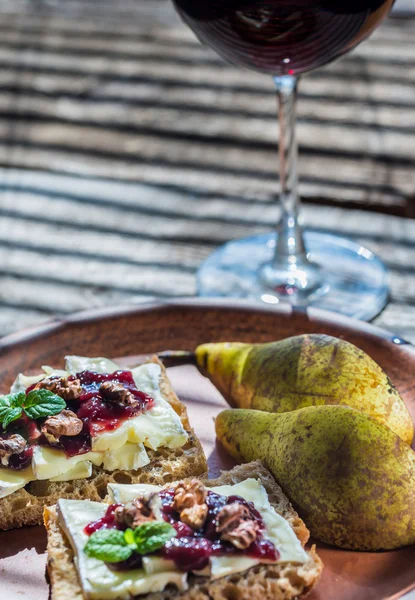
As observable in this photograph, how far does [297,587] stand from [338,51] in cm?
121

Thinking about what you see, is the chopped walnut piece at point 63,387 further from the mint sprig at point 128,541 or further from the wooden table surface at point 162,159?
the wooden table surface at point 162,159

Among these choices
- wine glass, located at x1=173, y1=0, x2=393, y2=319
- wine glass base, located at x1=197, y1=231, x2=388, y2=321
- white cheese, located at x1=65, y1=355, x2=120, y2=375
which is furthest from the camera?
wine glass base, located at x1=197, y1=231, x2=388, y2=321

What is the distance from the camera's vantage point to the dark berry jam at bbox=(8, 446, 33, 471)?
4.94 feet

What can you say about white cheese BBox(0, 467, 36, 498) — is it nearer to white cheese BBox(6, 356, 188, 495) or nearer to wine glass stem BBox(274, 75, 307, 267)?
white cheese BBox(6, 356, 188, 495)

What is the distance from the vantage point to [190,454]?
1619 mm

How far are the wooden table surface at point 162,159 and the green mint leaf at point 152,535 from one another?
111cm

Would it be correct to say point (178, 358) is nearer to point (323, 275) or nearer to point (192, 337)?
point (192, 337)

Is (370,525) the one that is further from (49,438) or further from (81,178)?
(81,178)

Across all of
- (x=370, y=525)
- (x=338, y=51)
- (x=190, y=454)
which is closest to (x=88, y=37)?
(x=338, y=51)

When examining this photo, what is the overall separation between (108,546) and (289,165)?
4.08 feet

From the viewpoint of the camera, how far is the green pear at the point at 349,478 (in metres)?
1.38

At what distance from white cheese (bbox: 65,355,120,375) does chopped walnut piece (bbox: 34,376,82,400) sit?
0.06 metres

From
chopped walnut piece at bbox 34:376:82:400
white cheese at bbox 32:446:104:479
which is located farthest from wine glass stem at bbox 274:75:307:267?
white cheese at bbox 32:446:104:479

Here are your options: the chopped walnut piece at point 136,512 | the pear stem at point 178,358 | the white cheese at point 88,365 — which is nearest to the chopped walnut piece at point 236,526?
the chopped walnut piece at point 136,512
